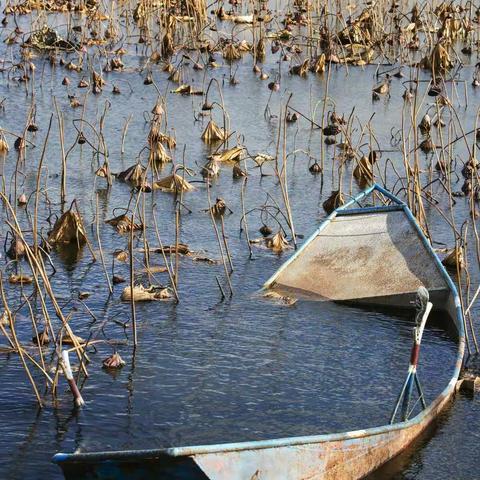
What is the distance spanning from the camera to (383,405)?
27.4 ft

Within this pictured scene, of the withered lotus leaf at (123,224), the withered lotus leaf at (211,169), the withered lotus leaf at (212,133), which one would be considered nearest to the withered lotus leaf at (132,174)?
the withered lotus leaf at (211,169)

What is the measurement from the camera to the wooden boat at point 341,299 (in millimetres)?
5973

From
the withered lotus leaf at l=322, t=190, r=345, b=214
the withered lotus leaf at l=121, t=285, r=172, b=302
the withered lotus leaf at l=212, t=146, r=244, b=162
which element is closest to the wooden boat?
the withered lotus leaf at l=322, t=190, r=345, b=214

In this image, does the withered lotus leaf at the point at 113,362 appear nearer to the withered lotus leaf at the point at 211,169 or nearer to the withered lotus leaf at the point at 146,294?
the withered lotus leaf at the point at 146,294

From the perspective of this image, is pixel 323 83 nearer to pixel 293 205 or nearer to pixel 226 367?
pixel 293 205

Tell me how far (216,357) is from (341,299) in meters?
1.89

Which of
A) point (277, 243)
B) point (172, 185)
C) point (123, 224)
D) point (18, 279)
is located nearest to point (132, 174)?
point (172, 185)

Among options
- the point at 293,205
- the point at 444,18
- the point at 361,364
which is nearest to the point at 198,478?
the point at 361,364

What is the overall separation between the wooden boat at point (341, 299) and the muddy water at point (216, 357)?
238mm

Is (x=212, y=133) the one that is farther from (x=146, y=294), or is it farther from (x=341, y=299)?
(x=146, y=294)

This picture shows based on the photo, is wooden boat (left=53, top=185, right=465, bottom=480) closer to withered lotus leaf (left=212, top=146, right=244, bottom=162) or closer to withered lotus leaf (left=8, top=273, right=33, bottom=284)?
withered lotus leaf (left=8, top=273, right=33, bottom=284)

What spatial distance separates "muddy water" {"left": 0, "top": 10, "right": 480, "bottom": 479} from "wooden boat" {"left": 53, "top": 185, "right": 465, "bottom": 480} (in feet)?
0.78

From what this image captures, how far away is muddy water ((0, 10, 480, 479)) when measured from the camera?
7734mm

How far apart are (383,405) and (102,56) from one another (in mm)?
13993
